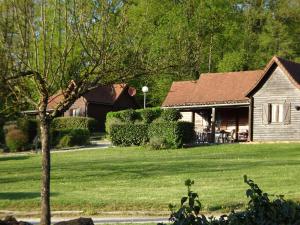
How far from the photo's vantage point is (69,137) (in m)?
44.3

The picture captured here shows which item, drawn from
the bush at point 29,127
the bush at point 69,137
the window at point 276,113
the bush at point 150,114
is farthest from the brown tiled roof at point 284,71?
the bush at point 29,127

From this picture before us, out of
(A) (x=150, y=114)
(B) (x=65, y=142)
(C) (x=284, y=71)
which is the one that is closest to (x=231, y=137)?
(A) (x=150, y=114)

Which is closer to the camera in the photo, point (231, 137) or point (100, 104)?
point (231, 137)

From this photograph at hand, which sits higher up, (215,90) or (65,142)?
(215,90)

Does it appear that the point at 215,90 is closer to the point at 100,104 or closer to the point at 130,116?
the point at 130,116

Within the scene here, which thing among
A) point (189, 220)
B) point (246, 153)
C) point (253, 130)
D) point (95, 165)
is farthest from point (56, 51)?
point (253, 130)

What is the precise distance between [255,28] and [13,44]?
201 feet

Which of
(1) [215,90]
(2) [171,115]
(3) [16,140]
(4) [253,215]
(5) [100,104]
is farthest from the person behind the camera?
(5) [100,104]

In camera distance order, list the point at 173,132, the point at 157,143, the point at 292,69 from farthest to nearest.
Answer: the point at 292,69 → the point at 173,132 → the point at 157,143

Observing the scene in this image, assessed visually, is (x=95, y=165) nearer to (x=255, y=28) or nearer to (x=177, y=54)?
(x=177, y=54)

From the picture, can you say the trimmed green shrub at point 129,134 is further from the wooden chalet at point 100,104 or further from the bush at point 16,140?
the wooden chalet at point 100,104

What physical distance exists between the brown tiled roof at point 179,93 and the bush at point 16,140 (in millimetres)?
11169

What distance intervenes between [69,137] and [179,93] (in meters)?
9.58

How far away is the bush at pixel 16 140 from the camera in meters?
43.0
